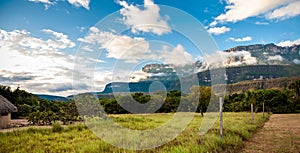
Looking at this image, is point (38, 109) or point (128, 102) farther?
point (38, 109)

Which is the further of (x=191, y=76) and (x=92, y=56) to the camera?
(x=191, y=76)

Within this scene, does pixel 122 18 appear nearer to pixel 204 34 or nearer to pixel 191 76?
pixel 204 34

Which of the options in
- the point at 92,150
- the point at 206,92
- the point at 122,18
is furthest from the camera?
the point at 206,92

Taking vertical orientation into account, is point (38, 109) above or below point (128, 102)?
below

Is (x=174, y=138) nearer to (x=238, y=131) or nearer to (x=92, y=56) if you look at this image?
(x=238, y=131)

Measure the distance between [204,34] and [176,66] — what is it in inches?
62.2

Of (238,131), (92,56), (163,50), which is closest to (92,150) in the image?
(92,56)

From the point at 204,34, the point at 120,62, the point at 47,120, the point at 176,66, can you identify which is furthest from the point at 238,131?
the point at 47,120

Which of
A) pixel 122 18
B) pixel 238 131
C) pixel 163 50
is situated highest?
pixel 122 18

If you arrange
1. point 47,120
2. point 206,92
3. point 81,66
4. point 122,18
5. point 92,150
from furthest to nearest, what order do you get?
point 206,92
point 47,120
point 122,18
point 81,66
point 92,150

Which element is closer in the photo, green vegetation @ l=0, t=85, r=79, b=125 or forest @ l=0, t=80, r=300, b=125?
forest @ l=0, t=80, r=300, b=125

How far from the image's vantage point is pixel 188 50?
7.79m

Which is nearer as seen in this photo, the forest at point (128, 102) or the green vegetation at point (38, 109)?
the forest at point (128, 102)

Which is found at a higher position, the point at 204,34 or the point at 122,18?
the point at 122,18
